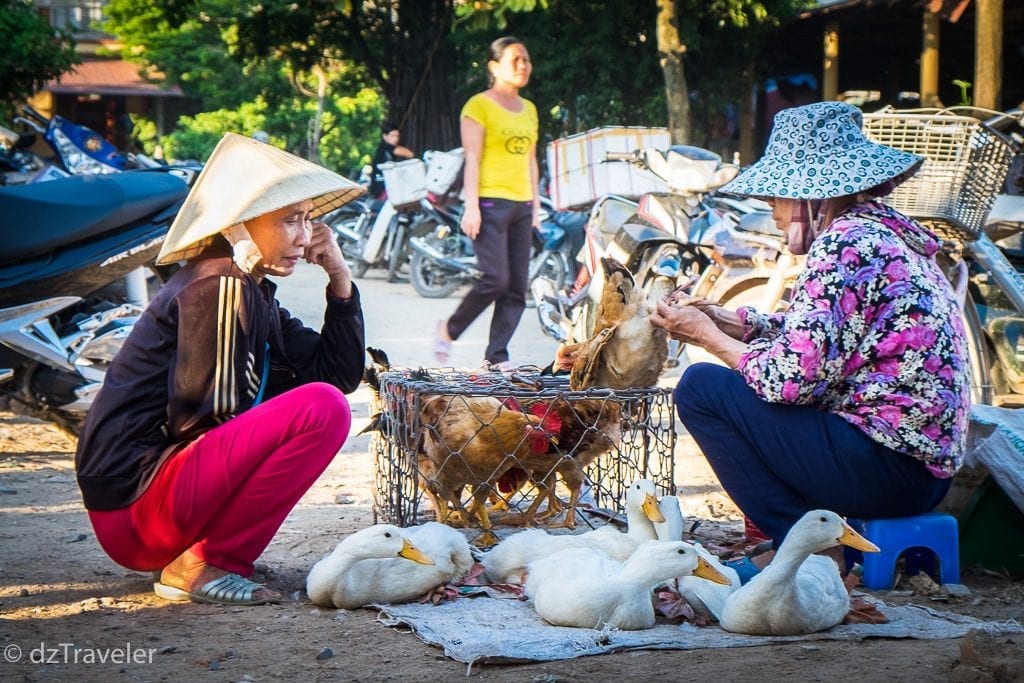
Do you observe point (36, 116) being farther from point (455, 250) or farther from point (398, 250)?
point (398, 250)

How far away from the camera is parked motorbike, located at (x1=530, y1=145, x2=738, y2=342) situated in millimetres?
7191

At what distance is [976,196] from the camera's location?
212 inches

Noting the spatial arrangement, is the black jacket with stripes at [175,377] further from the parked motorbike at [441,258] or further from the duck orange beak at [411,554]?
the parked motorbike at [441,258]

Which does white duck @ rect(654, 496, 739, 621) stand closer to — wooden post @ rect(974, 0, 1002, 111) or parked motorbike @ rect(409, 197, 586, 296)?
wooden post @ rect(974, 0, 1002, 111)

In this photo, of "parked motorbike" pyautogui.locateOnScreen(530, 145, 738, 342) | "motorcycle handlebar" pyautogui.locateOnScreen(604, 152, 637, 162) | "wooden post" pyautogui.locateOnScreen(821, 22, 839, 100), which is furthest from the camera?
"wooden post" pyautogui.locateOnScreen(821, 22, 839, 100)

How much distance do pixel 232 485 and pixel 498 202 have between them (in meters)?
4.27

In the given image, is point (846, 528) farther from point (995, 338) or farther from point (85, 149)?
point (85, 149)

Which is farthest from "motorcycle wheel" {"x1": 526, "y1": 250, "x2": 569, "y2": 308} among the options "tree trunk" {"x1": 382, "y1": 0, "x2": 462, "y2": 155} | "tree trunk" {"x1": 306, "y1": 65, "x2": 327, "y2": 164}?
"tree trunk" {"x1": 306, "y1": 65, "x2": 327, "y2": 164}

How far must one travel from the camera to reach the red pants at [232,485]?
11.9 feet

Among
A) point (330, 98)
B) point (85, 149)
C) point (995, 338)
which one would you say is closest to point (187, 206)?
point (995, 338)

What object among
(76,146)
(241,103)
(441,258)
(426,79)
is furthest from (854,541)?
(241,103)

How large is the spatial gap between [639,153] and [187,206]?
5.02 m

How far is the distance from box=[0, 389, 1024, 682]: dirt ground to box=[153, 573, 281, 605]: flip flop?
0.10 ft

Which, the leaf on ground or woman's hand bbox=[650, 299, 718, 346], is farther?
woman's hand bbox=[650, 299, 718, 346]
